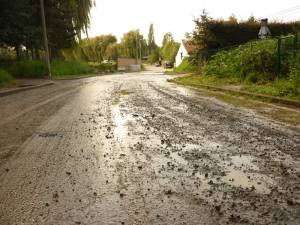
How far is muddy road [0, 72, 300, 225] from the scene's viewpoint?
3414 millimetres

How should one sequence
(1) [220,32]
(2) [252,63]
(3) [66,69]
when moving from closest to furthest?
(2) [252,63] < (1) [220,32] < (3) [66,69]

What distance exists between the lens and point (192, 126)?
24.8 feet

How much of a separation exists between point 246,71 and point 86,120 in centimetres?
1074

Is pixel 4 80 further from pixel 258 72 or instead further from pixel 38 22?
pixel 258 72

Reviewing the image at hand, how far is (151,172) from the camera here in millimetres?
4590

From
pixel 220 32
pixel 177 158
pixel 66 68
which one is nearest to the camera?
pixel 177 158

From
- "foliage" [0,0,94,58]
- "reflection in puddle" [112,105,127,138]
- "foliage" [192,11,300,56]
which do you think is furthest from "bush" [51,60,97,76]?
"reflection in puddle" [112,105,127,138]

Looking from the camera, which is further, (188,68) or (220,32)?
(188,68)

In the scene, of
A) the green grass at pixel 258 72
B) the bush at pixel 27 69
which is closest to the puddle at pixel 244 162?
the green grass at pixel 258 72

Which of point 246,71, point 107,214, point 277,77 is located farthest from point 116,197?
point 246,71

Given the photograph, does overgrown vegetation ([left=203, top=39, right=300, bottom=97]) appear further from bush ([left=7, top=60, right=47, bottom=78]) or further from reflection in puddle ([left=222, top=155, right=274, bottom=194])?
bush ([left=7, top=60, right=47, bottom=78])

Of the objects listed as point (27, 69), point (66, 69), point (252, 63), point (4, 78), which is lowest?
point (66, 69)

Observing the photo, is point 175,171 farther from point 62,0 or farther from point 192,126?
point 62,0

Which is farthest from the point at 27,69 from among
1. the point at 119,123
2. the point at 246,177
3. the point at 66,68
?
the point at 246,177
